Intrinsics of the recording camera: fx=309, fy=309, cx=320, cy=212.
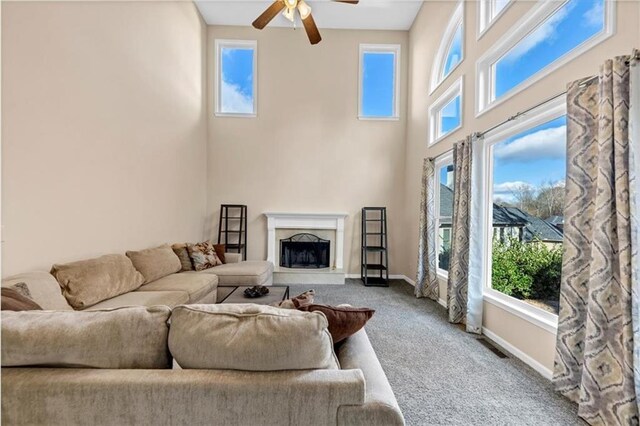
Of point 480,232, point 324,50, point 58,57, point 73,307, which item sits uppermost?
point 324,50

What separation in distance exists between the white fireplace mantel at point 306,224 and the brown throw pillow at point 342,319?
14.2 ft

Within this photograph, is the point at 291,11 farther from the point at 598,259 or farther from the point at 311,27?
the point at 598,259

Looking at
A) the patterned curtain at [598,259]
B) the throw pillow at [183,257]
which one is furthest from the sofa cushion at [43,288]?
the patterned curtain at [598,259]

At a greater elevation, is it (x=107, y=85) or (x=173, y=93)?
(x=173, y=93)

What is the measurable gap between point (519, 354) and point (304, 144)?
179 inches

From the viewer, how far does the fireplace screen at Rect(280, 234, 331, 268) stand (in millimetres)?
5879

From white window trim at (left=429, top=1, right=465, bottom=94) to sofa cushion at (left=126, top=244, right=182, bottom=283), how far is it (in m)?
4.30

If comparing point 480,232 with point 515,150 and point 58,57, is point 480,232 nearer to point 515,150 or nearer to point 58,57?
point 515,150

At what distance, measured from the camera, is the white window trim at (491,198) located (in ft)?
7.73

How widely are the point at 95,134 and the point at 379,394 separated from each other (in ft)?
10.8

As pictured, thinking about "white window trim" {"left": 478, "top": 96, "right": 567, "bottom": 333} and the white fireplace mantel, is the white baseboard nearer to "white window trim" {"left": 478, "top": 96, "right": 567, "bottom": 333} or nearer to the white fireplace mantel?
"white window trim" {"left": 478, "top": 96, "right": 567, "bottom": 333}

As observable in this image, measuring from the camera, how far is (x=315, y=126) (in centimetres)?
586

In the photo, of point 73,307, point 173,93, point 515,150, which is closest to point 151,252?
point 73,307

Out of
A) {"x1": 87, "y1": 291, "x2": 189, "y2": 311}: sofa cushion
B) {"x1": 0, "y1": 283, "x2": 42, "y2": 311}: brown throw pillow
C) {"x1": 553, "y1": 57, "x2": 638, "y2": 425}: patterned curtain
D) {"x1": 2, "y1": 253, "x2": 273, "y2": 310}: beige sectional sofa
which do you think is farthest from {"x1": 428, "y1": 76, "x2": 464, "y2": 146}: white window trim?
{"x1": 0, "y1": 283, "x2": 42, "y2": 311}: brown throw pillow
